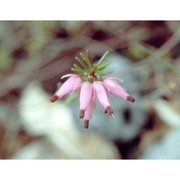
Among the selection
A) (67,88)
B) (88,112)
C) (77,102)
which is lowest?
(88,112)

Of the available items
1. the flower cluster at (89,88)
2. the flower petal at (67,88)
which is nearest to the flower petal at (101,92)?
the flower cluster at (89,88)

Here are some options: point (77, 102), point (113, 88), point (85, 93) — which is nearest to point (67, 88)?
point (85, 93)

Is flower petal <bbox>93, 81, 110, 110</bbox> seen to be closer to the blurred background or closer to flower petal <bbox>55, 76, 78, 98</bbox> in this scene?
flower petal <bbox>55, 76, 78, 98</bbox>

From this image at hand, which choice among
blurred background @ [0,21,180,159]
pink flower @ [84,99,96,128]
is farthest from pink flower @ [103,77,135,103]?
blurred background @ [0,21,180,159]

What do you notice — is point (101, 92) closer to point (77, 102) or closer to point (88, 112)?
point (88, 112)

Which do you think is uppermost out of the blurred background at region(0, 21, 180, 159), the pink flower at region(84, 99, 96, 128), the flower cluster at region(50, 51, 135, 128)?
the blurred background at region(0, 21, 180, 159)
